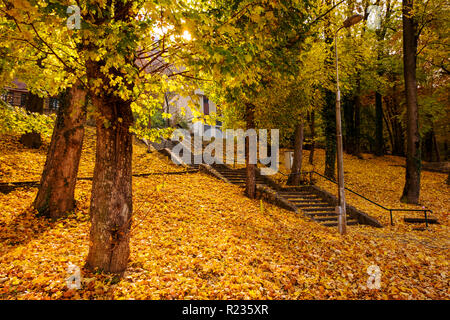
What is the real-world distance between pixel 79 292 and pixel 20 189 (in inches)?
265

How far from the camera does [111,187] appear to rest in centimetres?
433

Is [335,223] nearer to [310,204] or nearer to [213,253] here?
[310,204]

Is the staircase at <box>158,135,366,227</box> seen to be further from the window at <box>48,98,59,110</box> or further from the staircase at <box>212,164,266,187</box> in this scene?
the window at <box>48,98,59,110</box>

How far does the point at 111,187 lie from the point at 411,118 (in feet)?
53.6

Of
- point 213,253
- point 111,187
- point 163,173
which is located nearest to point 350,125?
point 163,173

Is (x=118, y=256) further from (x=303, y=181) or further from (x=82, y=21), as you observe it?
(x=303, y=181)

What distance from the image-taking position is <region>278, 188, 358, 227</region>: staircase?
1135 cm

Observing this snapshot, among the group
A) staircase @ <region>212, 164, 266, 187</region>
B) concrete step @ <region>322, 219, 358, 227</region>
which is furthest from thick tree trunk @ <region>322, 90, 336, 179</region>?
Result: concrete step @ <region>322, 219, 358, 227</region>

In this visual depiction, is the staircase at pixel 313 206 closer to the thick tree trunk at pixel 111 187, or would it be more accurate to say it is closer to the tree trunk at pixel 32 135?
the thick tree trunk at pixel 111 187

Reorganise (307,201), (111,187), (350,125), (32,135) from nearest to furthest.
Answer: (111,187)
(307,201)
(32,135)
(350,125)

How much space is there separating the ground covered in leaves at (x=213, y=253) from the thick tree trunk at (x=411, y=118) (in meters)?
3.31

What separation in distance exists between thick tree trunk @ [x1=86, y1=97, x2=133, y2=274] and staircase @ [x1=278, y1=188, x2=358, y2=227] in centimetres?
892

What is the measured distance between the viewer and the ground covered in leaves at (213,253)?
14.5 feet
